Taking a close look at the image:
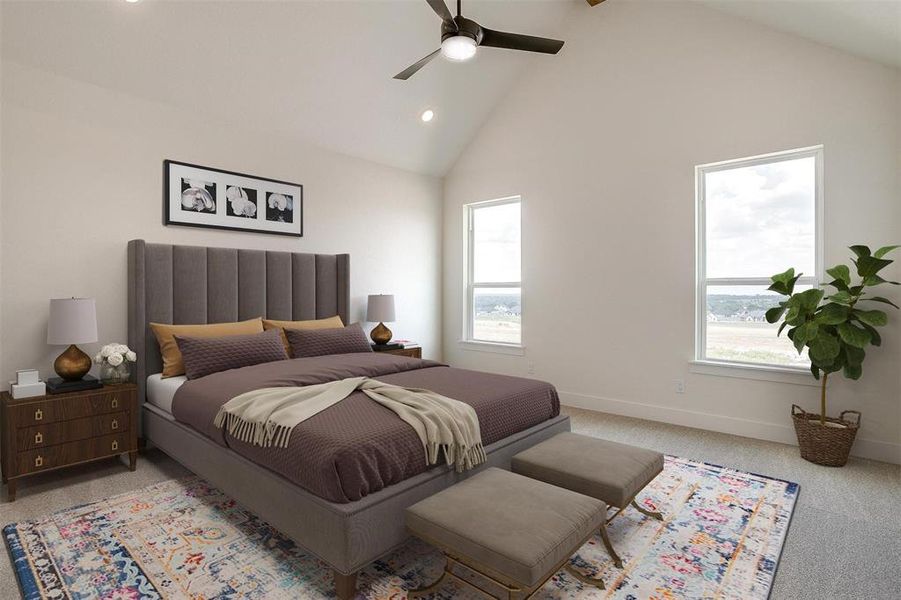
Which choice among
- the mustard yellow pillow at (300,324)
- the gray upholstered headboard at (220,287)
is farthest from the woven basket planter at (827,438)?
the gray upholstered headboard at (220,287)

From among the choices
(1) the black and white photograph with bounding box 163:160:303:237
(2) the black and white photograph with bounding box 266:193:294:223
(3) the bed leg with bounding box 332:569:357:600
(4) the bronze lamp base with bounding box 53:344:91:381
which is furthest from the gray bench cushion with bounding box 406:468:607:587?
(2) the black and white photograph with bounding box 266:193:294:223

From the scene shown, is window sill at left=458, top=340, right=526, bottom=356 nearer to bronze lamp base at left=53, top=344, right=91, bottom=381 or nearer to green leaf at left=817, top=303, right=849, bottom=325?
green leaf at left=817, top=303, right=849, bottom=325

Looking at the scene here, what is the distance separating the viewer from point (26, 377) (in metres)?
2.77

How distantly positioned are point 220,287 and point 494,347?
2927 mm

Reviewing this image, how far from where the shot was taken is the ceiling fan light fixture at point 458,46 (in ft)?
8.25

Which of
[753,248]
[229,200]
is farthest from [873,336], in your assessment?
[229,200]

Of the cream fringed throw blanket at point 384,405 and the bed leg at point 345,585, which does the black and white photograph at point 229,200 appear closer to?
the cream fringed throw blanket at point 384,405

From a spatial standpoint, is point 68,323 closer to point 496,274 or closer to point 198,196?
point 198,196

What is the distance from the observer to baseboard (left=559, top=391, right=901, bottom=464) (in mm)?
3221

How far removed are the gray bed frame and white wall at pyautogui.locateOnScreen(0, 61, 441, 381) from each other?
174 millimetres

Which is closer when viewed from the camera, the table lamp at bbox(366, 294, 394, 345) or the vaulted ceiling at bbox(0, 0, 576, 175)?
the vaulted ceiling at bbox(0, 0, 576, 175)

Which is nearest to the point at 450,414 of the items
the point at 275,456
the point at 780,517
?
the point at 275,456

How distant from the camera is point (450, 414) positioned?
2.24 metres

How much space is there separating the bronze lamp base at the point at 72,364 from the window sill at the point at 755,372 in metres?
4.47
